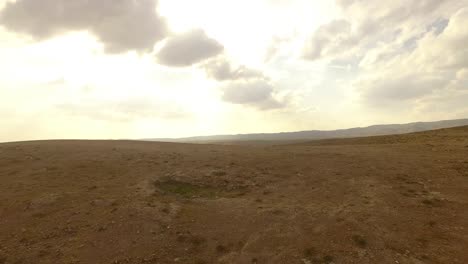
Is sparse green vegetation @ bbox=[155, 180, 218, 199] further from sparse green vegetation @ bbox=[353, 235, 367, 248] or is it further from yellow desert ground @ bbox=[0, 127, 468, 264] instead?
sparse green vegetation @ bbox=[353, 235, 367, 248]

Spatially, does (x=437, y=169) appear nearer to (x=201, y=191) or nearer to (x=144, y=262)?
(x=201, y=191)

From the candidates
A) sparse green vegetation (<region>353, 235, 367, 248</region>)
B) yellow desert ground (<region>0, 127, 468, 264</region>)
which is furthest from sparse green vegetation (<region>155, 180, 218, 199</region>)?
sparse green vegetation (<region>353, 235, 367, 248</region>)

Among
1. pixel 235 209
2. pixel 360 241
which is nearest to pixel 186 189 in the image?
pixel 235 209

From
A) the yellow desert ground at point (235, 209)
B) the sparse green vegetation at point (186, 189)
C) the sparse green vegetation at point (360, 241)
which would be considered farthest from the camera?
the sparse green vegetation at point (186, 189)

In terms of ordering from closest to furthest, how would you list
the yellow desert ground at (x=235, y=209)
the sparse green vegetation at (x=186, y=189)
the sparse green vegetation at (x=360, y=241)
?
1. the yellow desert ground at (x=235, y=209)
2. the sparse green vegetation at (x=360, y=241)
3. the sparse green vegetation at (x=186, y=189)

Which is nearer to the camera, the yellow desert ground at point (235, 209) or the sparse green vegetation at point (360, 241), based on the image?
the yellow desert ground at point (235, 209)

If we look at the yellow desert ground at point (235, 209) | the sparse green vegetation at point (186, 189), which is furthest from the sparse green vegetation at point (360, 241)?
the sparse green vegetation at point (186, 189)

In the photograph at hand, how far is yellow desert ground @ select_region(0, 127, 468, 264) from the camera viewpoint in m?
13.1

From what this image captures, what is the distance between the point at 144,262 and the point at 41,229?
6.31 m

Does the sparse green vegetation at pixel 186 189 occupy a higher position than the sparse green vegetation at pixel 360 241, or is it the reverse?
the sparse green vegetation at pixel 186 189

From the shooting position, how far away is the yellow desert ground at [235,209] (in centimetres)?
1313

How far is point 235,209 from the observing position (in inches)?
695

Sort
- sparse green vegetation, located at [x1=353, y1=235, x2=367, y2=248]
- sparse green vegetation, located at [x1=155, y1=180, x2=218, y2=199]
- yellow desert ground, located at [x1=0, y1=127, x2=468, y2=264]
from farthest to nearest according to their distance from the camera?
1. sparse green vegetation, located at [x1=155, y1=180, x2=218, y2=199]
2. sparse green vegetation, located at [x1=353, y1=235, x2=367, y2=248]
3. yellow desert ground, located at [x1=0, y1=127, x2=468, y2=264]

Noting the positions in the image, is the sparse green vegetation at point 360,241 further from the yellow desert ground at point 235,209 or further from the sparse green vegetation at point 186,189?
the sparse green vegetation at point 186,189
